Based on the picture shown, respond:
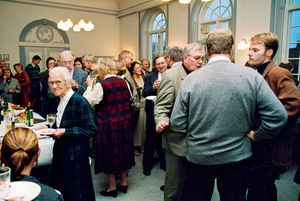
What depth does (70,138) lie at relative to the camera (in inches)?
76.9

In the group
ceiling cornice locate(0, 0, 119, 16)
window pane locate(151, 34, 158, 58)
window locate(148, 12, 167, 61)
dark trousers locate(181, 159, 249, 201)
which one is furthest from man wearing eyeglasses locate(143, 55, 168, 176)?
ceiling cornice locate(0, 0, 119, 16)

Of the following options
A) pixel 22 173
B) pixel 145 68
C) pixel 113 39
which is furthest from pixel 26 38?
pixel 22 173

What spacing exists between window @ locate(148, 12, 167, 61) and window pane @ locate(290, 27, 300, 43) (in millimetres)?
4703

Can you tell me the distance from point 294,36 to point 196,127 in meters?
5.11

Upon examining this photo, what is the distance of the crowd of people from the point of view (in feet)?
4.71

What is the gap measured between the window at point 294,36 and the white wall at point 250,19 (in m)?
0.49

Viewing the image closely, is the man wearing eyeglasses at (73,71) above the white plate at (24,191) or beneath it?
above

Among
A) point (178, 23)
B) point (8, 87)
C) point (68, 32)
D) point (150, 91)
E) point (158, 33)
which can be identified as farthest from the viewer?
point (68, 32)

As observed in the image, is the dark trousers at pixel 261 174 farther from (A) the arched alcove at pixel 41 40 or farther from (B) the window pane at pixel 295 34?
(A) the arched alcove at pixel 41 40

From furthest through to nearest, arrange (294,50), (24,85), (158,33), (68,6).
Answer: (68,6)
(158,33)
(24,85)
(294,50)

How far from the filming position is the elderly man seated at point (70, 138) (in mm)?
1925

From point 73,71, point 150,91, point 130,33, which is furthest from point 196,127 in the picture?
point 130,33

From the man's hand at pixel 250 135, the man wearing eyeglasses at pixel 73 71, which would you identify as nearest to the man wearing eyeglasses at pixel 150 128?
the man wearing eyeglasses at pixel 73 71

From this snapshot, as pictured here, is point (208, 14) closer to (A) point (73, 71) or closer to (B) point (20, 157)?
(A) point (73, 71)
